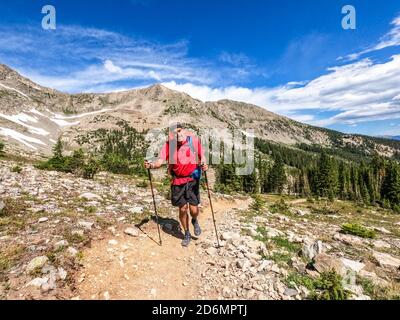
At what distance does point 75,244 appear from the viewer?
8.94 m

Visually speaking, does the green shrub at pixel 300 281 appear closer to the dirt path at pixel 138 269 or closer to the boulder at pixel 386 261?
the dirt path at pixel 138 269

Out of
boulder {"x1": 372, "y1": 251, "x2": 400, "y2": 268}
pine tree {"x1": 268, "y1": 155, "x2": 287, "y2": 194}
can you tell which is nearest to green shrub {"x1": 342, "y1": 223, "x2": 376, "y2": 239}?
boulder {"x1": 372, "y1": 251, "x2": 400, "y2": 268}

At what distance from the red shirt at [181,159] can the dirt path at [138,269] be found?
2523 millimetres

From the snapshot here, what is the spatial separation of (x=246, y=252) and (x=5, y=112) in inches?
8731

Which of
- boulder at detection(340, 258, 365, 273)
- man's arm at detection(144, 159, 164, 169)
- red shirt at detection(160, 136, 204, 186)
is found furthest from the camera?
man's arm at detection(144, 159, 164, 169)

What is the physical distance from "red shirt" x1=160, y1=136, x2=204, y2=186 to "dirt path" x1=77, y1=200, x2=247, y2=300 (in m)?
2.52

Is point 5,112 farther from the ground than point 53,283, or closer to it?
farther from the ground

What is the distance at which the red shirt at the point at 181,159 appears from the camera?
1001 cm

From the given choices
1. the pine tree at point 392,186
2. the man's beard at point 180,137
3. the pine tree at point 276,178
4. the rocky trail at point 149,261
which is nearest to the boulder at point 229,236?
the rocky trail at point 149,261

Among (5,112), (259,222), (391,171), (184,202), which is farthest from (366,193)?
(5,112)

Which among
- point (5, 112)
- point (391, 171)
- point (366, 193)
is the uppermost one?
point (5, 112)

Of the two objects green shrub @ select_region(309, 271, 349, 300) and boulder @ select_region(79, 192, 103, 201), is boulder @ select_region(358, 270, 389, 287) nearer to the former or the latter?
green shrub @ select_region(309, 271, 349, 300)

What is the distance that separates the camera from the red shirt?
10.0 meters
